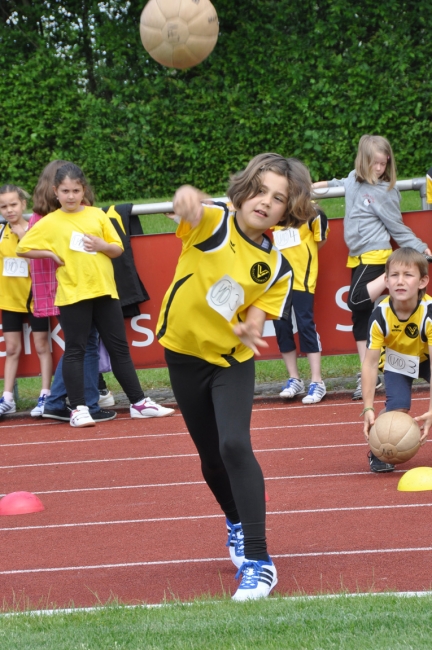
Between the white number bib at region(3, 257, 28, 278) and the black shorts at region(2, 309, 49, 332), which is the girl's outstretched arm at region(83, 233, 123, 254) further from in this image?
the black shorts at region(2, 309, 49, 332)

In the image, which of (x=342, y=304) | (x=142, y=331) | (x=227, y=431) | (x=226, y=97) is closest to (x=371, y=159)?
(x=342, y=304)

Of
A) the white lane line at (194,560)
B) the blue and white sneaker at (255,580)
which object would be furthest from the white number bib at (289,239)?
the blue and white sneaker at (255,580)

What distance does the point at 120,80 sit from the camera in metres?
19.5

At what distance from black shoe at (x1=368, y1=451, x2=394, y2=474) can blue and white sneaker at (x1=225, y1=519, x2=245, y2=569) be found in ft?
6.58

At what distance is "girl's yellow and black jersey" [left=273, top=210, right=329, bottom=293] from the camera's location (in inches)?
364

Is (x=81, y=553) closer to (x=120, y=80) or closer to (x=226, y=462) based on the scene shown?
(x=226, y=462)

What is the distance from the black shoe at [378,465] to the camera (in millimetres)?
6668

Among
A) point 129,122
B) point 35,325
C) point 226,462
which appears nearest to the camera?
point 226,462

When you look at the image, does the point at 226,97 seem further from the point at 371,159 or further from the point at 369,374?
the point at 369,374

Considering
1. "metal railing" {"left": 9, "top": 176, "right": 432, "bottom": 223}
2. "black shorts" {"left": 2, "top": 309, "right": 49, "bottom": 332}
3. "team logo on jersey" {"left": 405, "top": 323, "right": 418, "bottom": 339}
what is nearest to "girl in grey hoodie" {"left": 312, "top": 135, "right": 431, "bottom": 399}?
"metal railing" {"left": 9, "top": 176, "right": 432, "bottom": 223}

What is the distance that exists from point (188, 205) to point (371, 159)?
4965 mm

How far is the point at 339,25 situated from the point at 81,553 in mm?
14728

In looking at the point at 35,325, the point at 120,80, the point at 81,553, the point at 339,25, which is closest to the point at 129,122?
the point at 120,80

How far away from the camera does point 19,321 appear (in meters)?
9.89
